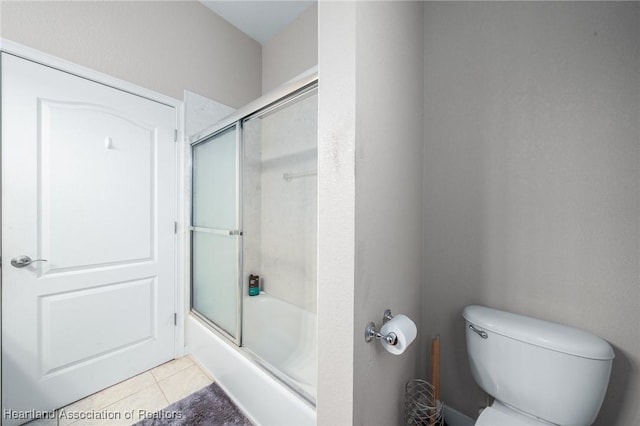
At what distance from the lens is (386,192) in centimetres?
89

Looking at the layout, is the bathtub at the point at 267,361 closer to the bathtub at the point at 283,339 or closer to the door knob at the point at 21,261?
the bathtub at the point at 283,339

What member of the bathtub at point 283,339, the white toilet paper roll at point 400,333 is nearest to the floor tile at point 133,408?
the bathtub at point 283,339

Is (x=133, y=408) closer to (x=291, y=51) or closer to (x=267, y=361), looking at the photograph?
(x=267, y=361)

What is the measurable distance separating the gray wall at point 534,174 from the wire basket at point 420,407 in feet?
0.36

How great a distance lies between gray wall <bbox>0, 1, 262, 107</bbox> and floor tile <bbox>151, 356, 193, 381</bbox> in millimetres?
2020

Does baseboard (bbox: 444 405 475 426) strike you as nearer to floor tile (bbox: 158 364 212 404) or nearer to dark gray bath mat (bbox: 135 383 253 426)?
dark gray bath mat (bbox: 135 383 253 426)

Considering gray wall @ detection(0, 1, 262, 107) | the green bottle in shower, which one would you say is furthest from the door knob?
the green bottle in shower

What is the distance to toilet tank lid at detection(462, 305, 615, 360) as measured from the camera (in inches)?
31.5

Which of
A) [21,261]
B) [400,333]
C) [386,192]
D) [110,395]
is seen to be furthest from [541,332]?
[21,261]

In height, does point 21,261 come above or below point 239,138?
below

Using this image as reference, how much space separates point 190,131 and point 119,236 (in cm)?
92

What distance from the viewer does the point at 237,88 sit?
2.20m

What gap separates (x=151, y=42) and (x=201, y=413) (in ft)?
7.99

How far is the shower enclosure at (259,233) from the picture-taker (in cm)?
153
